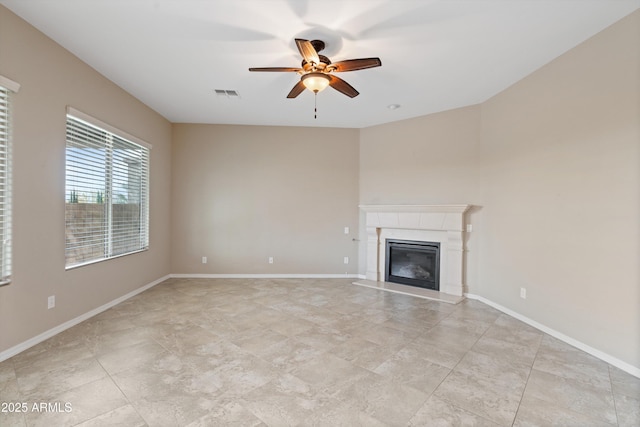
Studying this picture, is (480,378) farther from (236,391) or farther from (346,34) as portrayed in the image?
(346,34)

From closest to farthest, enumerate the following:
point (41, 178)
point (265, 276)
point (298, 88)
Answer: point (41, 178) → point (298, 88) → point (265, 276)

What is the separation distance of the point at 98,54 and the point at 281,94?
204cm

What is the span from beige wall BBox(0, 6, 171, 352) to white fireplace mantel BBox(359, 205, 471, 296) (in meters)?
4.02

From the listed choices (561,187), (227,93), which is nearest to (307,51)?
(227,93)

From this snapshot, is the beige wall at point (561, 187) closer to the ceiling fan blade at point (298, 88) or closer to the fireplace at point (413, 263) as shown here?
the fireplace at point (413, 263)

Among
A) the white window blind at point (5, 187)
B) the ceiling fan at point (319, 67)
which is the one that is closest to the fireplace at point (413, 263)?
the ceiling fan at point (319, 67)

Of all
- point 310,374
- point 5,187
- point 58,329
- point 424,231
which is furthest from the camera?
point 424,231

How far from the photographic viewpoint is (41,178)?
8.72 ft

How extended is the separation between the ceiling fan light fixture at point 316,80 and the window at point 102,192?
253 centimetres

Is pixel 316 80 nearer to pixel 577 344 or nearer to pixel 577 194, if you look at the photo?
pixel 577 194

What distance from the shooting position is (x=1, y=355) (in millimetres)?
2301

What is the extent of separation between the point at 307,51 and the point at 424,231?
3370 millimetres

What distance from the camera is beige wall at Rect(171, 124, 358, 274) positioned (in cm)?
523

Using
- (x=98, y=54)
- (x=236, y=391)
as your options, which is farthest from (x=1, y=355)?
(x=98, y=54)
